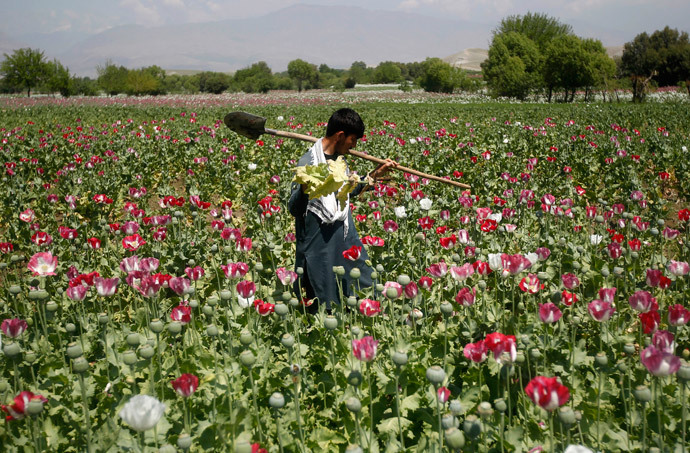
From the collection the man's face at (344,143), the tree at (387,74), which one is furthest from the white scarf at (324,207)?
the tree at (387,74)

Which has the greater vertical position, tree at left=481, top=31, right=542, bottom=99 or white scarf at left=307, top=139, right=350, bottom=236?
tree at left=481, top=31, right=542, bottom=99

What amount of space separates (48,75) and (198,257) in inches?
3064

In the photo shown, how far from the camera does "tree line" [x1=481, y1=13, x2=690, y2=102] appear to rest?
1631 inches

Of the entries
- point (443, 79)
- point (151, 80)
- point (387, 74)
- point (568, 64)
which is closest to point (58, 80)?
point (151, 80)

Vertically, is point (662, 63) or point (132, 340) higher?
A: point (662, 63)

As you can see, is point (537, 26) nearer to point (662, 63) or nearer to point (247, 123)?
point (662, 63)

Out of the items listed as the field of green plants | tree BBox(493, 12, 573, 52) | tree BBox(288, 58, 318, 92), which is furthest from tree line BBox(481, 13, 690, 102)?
tree BBox(288, 58, 318, 92)

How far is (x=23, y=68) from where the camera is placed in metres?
65.3

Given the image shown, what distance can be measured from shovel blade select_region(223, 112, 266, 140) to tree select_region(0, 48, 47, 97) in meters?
75.0

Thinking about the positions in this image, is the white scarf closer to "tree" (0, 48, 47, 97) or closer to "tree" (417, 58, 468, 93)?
"tree" (417, 58, 468, 93)

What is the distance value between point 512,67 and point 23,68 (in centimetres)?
6190

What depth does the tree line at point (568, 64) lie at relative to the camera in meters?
41.4

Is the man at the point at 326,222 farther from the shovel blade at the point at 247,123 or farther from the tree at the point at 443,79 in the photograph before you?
the tree at the point at 443,79

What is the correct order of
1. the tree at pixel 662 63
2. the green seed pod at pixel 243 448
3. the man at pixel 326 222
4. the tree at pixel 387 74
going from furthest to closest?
the tree at pixel 387 74 < the tree at pixel 662 63 < the man at pixel 326 222 < the green seed pod at pixel 243 448
